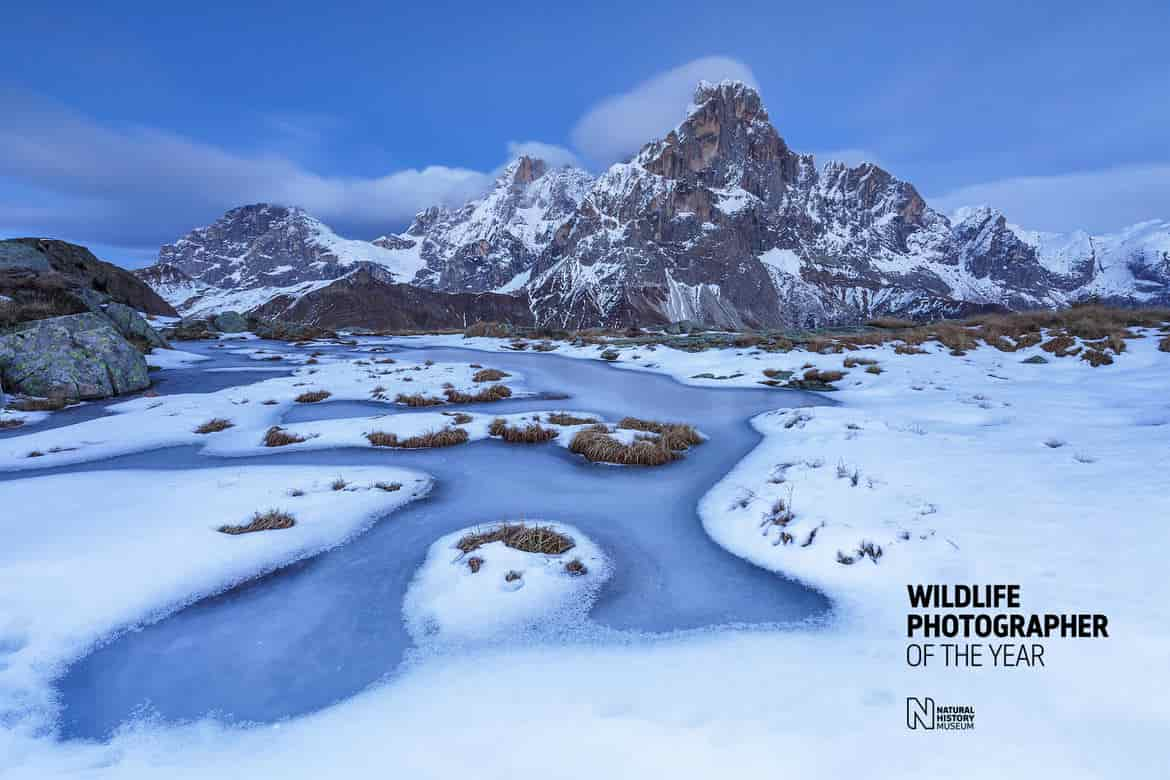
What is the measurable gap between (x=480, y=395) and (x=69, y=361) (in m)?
14.4

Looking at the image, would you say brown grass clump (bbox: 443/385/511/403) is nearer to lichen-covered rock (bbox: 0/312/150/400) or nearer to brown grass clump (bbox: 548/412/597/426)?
brown grass clump (bbox: 548/412/597/426)

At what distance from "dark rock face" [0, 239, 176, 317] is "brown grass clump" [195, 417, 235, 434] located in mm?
17319

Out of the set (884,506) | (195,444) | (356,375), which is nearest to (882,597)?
(884,506)

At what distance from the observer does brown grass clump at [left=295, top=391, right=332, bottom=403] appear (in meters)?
18.1

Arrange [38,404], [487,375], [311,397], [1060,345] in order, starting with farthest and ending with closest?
[487,375] → [1060,345] → [311,397] → [38,404]

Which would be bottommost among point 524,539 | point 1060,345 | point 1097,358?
point 524,539

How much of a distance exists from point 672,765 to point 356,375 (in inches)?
949

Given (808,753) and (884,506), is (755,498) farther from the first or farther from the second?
(808,753)

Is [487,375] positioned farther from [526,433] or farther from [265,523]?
[265,523]

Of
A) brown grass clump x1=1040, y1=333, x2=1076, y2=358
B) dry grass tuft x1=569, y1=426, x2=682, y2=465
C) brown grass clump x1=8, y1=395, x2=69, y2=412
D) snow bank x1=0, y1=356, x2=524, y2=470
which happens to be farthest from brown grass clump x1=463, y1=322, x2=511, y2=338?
dry grass tuft x1=569, y1=426, x2=682, y2=465

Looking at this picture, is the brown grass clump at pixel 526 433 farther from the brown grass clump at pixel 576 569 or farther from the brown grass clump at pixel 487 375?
the brown grass clump at pixel 487 375

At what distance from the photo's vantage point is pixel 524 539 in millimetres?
6664

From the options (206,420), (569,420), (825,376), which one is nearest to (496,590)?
(569,420)

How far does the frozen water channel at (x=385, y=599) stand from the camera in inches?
165
